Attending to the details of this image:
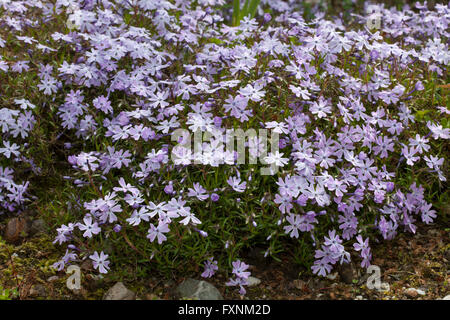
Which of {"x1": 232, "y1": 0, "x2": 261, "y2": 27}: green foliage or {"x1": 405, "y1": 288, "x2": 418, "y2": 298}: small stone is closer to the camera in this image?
{"x1": 405, "y1": 288, "x2": 418, "y2": 298}: small stone

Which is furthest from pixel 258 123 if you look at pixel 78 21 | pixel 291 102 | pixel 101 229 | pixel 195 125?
pixel 78 21

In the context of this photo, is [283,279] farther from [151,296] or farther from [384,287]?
[151,296]

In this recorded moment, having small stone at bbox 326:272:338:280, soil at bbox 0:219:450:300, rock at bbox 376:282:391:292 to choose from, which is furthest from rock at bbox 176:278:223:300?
rock at bbox 376:282:391:292

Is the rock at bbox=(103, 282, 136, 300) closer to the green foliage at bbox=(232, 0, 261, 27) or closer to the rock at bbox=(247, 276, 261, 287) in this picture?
the rock at bbox=(247, 276, 261, 287)

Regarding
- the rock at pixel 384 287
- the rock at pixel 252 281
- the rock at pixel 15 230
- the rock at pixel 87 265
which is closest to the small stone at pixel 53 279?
the rock at pixel 87 265

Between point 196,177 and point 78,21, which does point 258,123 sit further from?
point 78,21

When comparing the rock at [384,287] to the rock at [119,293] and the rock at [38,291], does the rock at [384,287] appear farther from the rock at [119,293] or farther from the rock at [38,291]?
the rock at [38,291]

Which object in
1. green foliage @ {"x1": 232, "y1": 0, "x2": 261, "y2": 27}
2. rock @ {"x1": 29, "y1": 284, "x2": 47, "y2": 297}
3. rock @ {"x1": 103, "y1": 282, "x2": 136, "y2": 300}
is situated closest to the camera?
rock @ {"x1": 103, "y1": 282, "x2": 136, "y2": 300}
